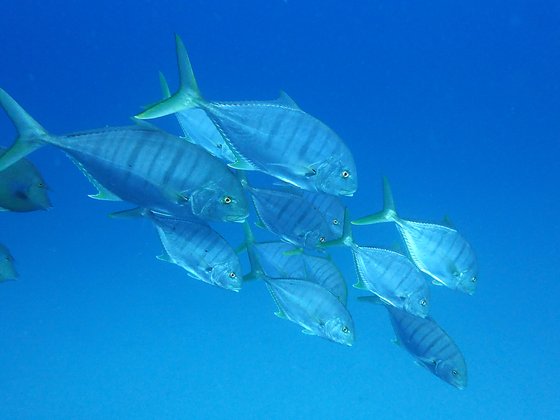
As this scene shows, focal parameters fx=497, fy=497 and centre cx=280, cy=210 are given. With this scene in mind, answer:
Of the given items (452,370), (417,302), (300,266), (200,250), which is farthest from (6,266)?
(452,370)

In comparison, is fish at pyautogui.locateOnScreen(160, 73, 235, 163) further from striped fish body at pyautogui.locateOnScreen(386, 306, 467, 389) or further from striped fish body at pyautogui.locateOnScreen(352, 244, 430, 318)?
striped fish body at pyautogui.locateOnScreen(386, 306, 467, 389)

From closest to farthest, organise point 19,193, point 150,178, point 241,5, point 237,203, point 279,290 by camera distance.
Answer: point 150,178 < point 237,203 < point 19,193 < point 279,290 < point 241,5

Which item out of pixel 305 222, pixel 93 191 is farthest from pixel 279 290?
pixel 93 191

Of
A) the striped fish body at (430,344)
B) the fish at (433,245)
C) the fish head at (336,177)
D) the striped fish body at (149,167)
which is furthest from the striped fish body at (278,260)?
the striped fish body at (149,167)

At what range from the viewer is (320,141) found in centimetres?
267

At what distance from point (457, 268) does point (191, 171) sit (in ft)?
6.83

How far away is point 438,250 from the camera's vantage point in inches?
132

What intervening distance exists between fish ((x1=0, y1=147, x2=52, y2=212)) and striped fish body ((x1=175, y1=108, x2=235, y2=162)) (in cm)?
88

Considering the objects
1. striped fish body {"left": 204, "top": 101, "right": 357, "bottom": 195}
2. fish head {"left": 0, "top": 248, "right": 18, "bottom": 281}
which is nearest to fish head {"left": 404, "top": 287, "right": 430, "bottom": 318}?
striped fish body {"left": 204, "top": 101, "right": 357, "bottom": 195}

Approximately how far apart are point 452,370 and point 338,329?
90cm

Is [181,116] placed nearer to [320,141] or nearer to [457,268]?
[320,141]

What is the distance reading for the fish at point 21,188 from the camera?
259 cm

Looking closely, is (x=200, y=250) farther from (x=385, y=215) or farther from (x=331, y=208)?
(x=385, y=215)

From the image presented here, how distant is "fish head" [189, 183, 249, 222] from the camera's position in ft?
7.44
